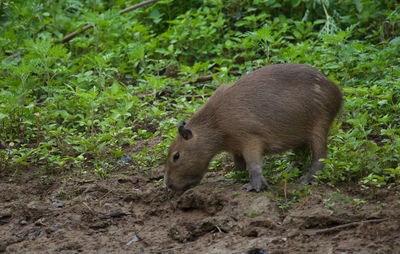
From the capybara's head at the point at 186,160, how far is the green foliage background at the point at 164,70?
623mm

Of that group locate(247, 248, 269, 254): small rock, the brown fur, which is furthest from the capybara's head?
locate(247, 248, 269, 254): small rock

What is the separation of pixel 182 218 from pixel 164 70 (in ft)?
14.0

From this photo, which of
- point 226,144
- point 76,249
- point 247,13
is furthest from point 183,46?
point 76,249

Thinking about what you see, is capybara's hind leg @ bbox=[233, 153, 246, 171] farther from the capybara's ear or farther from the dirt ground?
the capybara's ear

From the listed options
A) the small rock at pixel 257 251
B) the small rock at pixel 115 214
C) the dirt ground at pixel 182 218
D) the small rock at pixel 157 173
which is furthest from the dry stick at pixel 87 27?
the small rock at pixel 257 251

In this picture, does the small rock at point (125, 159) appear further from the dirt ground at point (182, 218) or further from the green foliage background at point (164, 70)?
the dirt ground at point (182, 218)

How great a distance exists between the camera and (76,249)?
438 centimetres

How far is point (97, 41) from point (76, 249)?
5.15 meters

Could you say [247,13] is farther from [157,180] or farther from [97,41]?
[157,180]

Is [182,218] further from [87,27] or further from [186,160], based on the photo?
[87,27]

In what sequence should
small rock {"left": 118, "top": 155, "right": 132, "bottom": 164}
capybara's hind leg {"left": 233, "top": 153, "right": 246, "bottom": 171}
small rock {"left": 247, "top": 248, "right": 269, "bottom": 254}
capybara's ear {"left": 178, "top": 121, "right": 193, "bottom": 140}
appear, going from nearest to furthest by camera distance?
small rock {"left": 247, "top": 248, "right": 269, "bottom": 254} → capybara's ear {"left": 178, "top": 121, "right": 193, "bottom": 140} → capybara's hind leg {"left": 233, "top": 153, "right": 246, "bottom": 171} → small rock {"left": 118, "top": 155, "right": 132, "bottom": 164}

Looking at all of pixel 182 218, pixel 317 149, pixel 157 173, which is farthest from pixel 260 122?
pixel 157 173

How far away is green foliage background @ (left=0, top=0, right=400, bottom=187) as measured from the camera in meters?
5.74

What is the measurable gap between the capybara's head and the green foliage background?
2.04 ft
